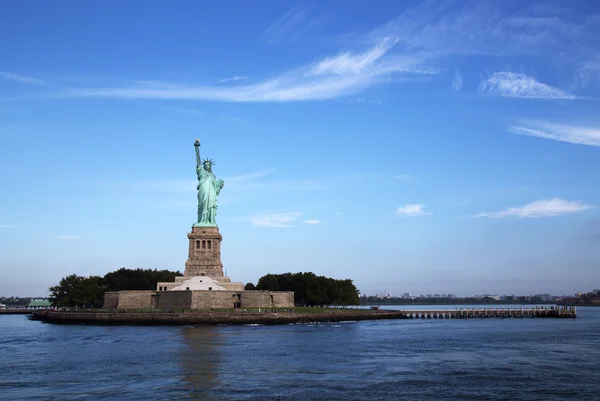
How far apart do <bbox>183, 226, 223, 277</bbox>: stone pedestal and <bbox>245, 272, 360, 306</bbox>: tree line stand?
2253 centimetres

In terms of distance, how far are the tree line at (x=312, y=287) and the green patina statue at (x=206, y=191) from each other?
23939 mm

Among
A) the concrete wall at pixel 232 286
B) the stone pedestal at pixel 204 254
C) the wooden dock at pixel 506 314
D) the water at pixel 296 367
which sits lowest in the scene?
the water at pixel 296 367

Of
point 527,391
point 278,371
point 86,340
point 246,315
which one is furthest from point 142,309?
point 527,391

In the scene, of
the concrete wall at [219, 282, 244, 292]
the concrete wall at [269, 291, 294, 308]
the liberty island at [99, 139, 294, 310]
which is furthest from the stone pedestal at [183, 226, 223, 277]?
the concrete wall at [269, 291, 294, 308]

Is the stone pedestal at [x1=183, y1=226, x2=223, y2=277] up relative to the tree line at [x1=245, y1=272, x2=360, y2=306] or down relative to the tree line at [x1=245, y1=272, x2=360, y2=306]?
up

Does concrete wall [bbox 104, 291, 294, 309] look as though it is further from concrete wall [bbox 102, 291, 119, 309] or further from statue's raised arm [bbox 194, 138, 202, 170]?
statue's raised arm [bbox 194, 138, 202, 170]

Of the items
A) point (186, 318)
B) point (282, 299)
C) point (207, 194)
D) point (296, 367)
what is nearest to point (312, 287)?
point (282, 299)

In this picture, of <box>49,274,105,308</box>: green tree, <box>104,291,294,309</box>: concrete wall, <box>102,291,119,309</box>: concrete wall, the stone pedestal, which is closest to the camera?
<box>104,291,294,309</box>: concrete wall

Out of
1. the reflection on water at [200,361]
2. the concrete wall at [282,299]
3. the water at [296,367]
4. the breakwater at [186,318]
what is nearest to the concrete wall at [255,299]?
the concrete wall at [282,299]

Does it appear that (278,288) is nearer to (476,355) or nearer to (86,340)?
(86,340)

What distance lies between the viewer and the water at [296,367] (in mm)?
28828

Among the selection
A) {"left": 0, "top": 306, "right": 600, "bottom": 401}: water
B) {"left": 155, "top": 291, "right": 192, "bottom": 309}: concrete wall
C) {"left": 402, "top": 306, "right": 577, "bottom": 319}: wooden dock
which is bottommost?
{"left": 0, "top": 306, "right": 600, "bottom": 401}: water

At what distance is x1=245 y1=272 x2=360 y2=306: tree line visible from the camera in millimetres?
104875

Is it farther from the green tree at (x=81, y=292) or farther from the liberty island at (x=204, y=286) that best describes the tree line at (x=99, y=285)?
the liberty island at (x=204, y=286)
